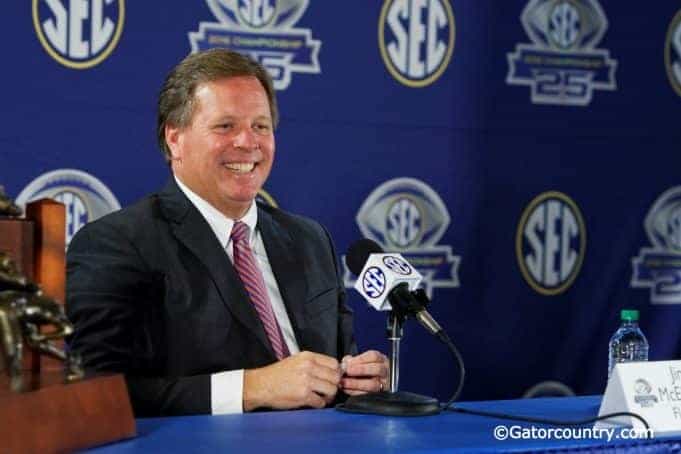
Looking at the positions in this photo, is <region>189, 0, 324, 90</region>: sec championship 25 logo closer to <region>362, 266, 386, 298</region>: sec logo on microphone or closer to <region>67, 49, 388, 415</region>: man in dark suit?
<region>67, 49, 388, 415</region>: man in dark suit

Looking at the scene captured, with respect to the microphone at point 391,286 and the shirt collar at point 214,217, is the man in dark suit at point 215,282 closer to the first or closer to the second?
the shirt collar at point 214,217

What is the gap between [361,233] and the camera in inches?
148

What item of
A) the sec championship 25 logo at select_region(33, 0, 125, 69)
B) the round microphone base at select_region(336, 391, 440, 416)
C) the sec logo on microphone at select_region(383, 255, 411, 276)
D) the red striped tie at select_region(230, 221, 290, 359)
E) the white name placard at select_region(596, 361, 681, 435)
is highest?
the sec championship 25 logo at select_region(33, 0, 125, 69)

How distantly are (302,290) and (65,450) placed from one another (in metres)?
1.16

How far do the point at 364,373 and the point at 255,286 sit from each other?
378 mm

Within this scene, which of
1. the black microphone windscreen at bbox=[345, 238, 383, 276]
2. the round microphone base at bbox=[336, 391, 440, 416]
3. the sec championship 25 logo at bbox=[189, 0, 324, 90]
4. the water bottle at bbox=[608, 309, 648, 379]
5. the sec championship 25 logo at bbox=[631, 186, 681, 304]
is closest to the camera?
the round microphone base at bbox=[336, 391, 440, 416]

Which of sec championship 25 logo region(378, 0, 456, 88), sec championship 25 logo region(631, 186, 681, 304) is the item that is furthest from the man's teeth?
sec championship 25 logo region(631, 186, 681, 304)

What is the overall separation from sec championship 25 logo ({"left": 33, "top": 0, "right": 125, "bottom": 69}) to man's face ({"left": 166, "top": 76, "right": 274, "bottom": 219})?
0.56 metres

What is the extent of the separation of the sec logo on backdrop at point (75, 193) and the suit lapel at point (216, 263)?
0.61m

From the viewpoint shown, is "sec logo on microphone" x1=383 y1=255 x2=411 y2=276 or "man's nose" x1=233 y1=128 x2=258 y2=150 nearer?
"sec logo on microphone" x1=383 y1=255 x2=411 y2=276

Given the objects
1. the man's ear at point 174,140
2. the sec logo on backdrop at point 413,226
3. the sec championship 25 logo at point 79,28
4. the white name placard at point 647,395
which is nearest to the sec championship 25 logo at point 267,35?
the sec championship 25 logo at point 79,28

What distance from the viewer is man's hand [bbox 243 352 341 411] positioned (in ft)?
8.28

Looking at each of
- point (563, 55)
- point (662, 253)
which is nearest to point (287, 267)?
point (563, 55)

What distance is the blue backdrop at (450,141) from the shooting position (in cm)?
→ 335
